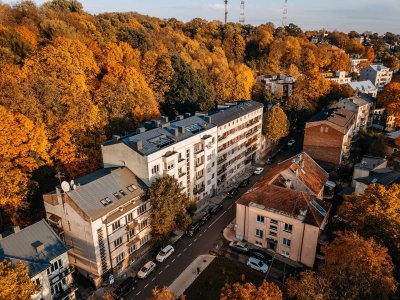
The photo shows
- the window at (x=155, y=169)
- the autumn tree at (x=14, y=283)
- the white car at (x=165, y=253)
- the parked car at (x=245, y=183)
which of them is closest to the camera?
the autumn tree at (x=14, y=283)

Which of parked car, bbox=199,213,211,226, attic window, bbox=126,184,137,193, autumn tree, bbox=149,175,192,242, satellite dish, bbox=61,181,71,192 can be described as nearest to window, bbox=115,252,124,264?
autumn tree, bbox=149,175,192,242

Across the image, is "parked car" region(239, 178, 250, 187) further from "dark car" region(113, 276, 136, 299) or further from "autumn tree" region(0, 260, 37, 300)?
"autumn tree" region(0, 260, 37, 300)

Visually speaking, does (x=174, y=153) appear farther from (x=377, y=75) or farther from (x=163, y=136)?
(x=377, y=75)

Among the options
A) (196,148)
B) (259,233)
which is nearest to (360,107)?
(196,148)

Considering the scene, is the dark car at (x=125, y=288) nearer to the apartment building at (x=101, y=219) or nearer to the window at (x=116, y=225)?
the apartment building at (x=101, y=219)

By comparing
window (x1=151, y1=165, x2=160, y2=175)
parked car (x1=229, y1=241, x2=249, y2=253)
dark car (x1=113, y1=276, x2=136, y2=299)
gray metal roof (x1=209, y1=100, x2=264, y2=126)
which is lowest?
dark car (x1=113, y1=276, x2=136, y2=299)

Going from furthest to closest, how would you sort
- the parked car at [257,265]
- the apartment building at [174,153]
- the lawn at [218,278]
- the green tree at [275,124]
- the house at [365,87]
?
the house at [365,87] < the green tree at [275,124] < the apartment building at [174,153] < the parked car at [257,265] < the lawn at [218,278]

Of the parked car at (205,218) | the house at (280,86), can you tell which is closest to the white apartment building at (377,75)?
the house at (280,86)
